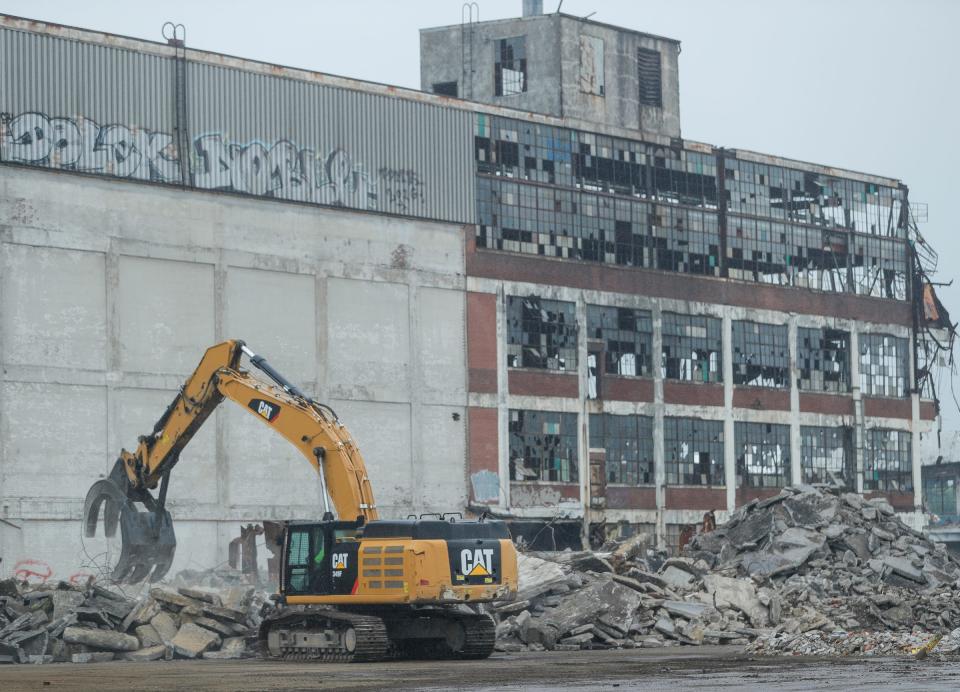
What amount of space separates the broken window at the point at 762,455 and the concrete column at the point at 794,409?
192 millimetres

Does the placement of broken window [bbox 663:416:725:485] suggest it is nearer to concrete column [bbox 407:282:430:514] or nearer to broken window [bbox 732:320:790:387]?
broken window [bbox 732:320:790:387]

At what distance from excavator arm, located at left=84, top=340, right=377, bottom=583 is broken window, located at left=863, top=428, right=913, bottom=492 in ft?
103

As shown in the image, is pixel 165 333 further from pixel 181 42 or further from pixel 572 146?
pixel 572 146

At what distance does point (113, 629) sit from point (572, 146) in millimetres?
31160

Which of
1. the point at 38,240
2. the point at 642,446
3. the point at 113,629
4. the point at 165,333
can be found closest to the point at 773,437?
the point at 642,446

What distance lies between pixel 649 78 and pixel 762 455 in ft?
49.3

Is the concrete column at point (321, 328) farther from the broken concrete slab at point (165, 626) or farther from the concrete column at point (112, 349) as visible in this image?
the broken concrete slab at point (165, 626)

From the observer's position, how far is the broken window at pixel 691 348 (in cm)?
Result: 6119

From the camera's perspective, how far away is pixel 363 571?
28.8 m

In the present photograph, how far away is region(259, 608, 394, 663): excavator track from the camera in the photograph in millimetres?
28531

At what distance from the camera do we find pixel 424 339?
179 feet

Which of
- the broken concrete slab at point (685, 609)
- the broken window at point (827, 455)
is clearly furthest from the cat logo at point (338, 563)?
the broken window at point (827, 455)

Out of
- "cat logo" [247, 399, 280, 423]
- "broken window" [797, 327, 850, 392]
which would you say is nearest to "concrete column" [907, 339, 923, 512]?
"broken window" [797, 327, 850, 392]

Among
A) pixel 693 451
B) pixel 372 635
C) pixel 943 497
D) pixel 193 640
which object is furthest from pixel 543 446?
pixel 943 497
